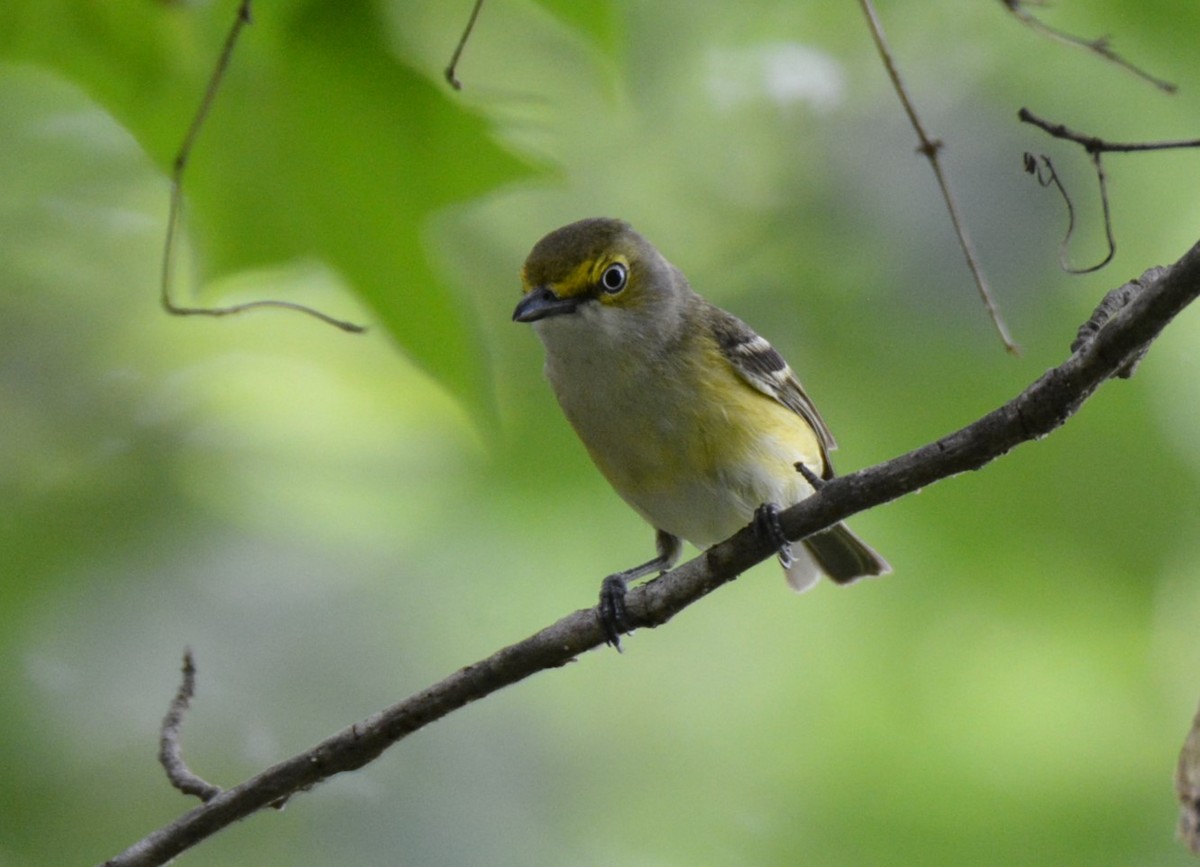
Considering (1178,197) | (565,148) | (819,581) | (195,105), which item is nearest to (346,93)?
(195,105)

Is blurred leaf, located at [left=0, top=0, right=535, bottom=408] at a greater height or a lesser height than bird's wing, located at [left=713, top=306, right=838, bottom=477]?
greater

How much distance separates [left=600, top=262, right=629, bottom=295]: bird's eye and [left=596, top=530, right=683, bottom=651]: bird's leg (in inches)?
44.9

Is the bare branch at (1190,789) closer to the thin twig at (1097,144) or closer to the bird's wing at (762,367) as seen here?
the thin twig at (1097,144)

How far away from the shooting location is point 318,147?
3.58 meters

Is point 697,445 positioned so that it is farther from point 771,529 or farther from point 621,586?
point 771,529

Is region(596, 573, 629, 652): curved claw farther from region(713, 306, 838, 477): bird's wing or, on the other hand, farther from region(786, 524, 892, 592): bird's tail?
region(786, 524, 892, 592): bird's tail

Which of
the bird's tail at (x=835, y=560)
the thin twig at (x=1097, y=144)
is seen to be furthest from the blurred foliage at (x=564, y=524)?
the thin twig at (x=1097, y=144)

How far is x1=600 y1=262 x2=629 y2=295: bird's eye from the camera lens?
16.4 ft

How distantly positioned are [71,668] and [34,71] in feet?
11.0

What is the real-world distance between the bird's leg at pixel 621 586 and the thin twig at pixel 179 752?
3.82 ft

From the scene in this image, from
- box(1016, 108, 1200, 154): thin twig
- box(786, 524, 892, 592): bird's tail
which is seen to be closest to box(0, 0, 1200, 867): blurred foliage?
box(786, 524, 892, 592): bird's tail

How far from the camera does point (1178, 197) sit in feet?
20.0

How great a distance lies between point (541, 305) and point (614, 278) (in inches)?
16.7

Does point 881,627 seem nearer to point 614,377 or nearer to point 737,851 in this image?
point 737,851
